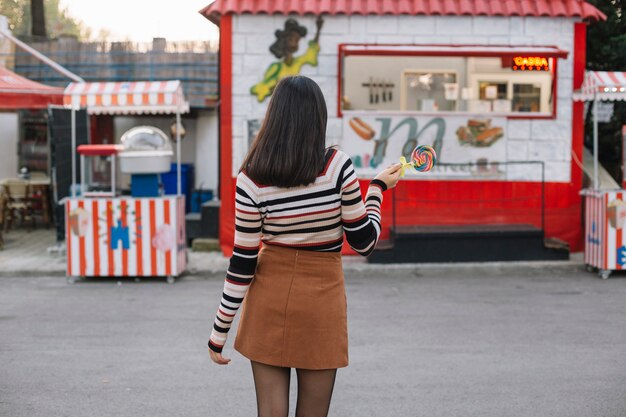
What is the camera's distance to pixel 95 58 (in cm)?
1945

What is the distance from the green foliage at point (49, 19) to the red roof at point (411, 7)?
A: 3253cm

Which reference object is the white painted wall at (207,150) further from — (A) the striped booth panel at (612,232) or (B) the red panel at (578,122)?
(A) the striped booth panel at (612,232)

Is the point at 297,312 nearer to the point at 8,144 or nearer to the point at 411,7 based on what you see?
the point at 411,7

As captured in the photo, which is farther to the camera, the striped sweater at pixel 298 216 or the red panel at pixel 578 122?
the red panel at pixel 578 122

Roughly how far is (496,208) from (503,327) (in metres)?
5.21

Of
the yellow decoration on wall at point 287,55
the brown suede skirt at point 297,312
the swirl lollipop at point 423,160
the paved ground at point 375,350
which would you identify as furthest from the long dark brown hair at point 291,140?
the yellow decoration on wall at point 287,55

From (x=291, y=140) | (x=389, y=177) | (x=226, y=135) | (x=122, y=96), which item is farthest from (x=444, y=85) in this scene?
(x=291, y=140)

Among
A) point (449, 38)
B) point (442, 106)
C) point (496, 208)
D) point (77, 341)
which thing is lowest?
point (77, 341)

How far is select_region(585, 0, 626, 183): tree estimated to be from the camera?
587 inches

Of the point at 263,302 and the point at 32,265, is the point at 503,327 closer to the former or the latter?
the point at 263,302

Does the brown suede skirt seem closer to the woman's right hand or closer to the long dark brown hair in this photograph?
the long dark brown hair

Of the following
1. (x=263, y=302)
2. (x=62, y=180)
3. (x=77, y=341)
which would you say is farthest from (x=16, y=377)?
(x=62, y=180)

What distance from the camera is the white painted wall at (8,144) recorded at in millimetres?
19375

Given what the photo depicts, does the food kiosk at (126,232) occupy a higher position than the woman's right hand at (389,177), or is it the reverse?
the woman's right hand at (389,177)
